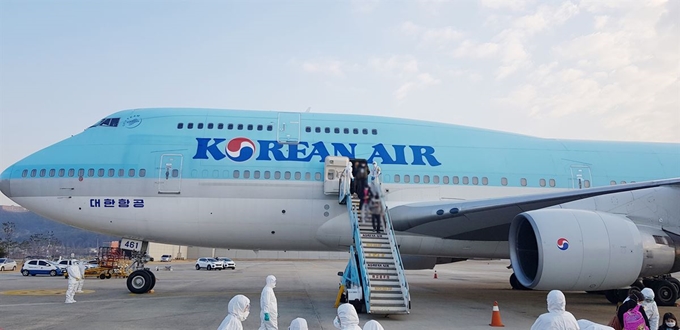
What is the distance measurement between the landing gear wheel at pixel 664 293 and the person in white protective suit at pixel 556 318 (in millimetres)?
10090

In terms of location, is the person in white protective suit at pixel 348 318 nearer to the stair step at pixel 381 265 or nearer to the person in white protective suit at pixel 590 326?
the person in white protective suit at pixel 590 326

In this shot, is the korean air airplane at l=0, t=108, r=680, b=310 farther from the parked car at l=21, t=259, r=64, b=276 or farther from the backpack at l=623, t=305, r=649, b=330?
the parked car at l=21, t=259, r=64, b=276

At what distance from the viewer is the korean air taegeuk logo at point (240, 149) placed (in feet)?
43.3

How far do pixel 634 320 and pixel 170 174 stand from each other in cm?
1074

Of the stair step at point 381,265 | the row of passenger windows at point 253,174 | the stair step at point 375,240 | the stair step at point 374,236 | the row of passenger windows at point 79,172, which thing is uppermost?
the row of passenger windows at point 79,172

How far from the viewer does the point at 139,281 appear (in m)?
13.8

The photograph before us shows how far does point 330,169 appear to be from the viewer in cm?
1309

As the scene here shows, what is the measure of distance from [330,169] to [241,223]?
267 centimetres

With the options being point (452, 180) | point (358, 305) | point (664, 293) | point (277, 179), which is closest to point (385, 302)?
point (358, 305)

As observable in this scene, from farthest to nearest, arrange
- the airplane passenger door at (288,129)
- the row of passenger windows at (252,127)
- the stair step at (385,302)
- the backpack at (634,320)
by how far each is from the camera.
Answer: the row of passenger windows at (252,127), the airplane passenger door at (288,129), the stair step at (385,302), the backpack at (634,320)

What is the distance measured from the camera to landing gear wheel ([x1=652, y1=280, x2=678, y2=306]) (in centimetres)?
1256

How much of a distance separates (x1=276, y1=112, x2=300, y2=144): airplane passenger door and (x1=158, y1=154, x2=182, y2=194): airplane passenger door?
105 inches

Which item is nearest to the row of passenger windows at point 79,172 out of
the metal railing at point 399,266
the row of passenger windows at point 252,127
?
the row of passenger windows at point 252,127

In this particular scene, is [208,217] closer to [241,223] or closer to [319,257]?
[241,223]
